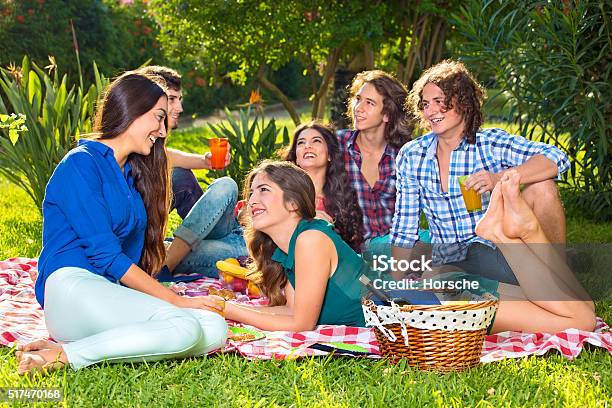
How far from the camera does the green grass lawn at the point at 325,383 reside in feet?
10.2

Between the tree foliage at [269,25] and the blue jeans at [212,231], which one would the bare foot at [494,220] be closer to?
the blue jeans at [212,231]

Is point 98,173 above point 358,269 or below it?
above

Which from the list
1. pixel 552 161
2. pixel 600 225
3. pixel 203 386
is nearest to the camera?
pixel 203 386

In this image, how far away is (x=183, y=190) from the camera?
5.41 meters

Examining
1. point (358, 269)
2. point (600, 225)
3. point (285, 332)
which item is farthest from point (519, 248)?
point (600, 225)

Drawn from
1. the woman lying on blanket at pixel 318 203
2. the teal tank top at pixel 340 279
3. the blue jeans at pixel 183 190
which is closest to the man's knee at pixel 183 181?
the blue jeans at pixel 183 190

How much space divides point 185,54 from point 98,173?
23.6ft

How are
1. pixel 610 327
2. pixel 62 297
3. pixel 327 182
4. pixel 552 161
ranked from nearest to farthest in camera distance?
pixel 62 297 → pixel 610 327 → pixel 552 161 → pixel 327 182

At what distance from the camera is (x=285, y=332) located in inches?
152

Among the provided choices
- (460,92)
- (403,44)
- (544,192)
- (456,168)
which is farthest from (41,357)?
(403,44)

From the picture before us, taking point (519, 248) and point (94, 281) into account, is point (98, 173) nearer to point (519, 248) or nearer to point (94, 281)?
point (94, 281)

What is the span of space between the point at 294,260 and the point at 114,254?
0.77 metres

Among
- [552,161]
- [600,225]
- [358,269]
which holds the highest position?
[552,161]

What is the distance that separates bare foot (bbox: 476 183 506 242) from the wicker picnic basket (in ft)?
1.71
